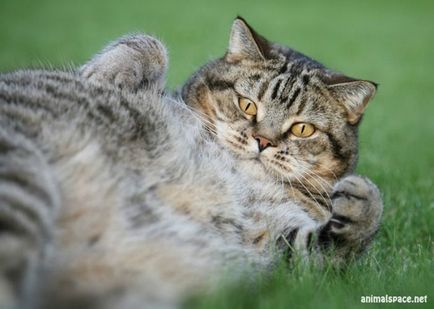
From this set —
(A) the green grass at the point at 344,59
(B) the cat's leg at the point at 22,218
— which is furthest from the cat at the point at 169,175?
(A) the green grass at the point at 344,59

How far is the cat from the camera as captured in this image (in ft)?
7.16

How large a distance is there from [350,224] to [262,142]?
0.70 metres

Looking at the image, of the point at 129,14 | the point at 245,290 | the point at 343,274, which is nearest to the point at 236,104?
the point at 343,274

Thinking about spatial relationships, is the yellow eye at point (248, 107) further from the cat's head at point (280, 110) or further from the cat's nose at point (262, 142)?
the cat's nose at point (262, 142)

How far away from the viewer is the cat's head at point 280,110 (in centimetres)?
348

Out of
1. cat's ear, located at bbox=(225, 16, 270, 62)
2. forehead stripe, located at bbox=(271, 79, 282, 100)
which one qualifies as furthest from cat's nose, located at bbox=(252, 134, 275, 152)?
cat's ear, located at bbox=(225, 16, 270, 62)

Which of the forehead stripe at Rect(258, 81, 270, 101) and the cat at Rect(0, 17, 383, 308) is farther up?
the forehead stripe at Rect(258, 81, 270, 101)

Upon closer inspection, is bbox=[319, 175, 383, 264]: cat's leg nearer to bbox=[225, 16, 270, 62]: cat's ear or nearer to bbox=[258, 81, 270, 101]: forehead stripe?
bbox=[258, 81, 270, 101]: forehead stripe

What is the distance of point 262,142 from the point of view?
346cm

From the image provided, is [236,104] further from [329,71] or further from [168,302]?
[168,302]

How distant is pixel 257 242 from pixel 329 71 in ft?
4.95

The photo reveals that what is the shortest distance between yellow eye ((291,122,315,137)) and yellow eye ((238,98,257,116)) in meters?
0.25

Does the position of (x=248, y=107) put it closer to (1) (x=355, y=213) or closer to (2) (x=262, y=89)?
(2) (x=262, y=89)

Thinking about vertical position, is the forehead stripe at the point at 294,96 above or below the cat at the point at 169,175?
above
